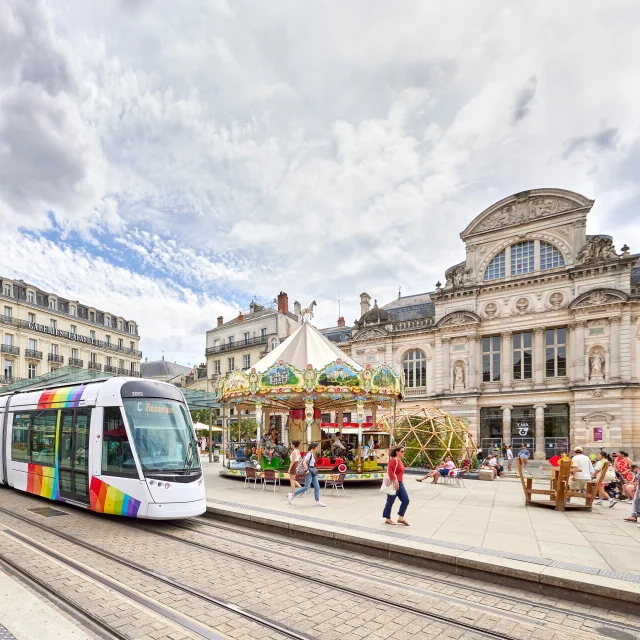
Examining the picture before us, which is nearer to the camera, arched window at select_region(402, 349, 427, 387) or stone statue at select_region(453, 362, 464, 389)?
stone statue at select_region(453, 362, 464, 389)

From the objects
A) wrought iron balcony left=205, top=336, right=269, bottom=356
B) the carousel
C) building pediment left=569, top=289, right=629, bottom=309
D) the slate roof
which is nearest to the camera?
the carousel

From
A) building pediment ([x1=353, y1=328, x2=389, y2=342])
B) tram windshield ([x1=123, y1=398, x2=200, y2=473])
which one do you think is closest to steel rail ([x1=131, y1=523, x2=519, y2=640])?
tram windshield ([x1=123, y1=398, x2=200, y2=473])

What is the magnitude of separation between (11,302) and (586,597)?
1948 inches

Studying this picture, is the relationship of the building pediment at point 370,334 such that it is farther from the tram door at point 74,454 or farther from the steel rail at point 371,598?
the steel rail at point 371,598

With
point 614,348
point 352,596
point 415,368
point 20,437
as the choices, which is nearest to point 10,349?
point 20,437

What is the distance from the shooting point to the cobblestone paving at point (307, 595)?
Result: 209 inches

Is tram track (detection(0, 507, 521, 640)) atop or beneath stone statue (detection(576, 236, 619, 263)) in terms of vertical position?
beneath

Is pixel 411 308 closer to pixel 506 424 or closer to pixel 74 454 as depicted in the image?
pixel 506 424

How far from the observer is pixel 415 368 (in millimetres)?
38969

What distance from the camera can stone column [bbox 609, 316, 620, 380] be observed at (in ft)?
98.7

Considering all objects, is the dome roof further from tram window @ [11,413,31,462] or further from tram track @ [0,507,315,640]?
tram track @ [0,507,315,640]

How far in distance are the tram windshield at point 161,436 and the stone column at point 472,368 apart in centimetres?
2864

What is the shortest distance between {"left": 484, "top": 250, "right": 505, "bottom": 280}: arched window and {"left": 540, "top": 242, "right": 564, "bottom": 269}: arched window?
2755 millimetres

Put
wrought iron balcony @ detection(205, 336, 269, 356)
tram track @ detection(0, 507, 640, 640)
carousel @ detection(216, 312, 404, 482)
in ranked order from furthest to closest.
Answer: wrought iron balcony @ detection(205, 336, 269, 356) → carousel @ detection(216, 312, 404, 482) → tram track @ detection(0, 507, 640, 640)
